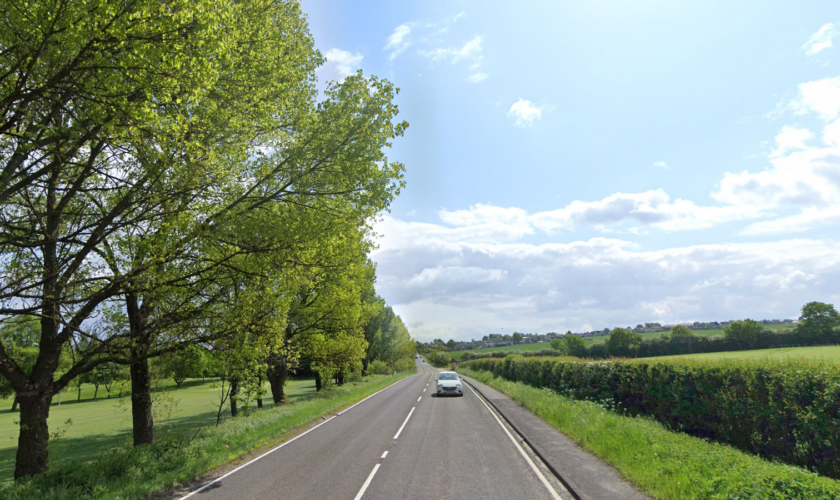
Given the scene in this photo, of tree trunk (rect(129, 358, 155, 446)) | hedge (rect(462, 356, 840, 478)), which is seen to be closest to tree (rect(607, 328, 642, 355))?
hedge (rect(462, 356, 840, 478))

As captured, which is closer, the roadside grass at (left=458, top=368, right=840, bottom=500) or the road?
the roadside grass at (left=458, top=368, right=840, bottom=500)

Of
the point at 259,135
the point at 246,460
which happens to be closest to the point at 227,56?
the point at 259,135

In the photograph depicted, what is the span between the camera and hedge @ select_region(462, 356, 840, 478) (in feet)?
29.2

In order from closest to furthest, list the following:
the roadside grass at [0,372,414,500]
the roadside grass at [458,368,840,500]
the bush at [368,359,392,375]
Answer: the roadside grass at [458,368,840,500], the roadside grass at [0,372,414,500], the bush at [368,359,392,375]

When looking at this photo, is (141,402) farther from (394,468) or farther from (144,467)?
(394,468)

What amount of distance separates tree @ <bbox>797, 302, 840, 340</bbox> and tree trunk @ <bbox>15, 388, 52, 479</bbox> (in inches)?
3213

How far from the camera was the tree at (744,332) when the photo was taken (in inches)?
2354

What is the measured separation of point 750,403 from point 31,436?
1824 cm

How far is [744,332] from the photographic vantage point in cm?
6212

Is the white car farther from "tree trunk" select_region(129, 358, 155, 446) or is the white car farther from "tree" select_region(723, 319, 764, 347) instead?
"tree" select_region(723, 319, 764, 347)

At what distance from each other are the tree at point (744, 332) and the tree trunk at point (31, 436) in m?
77.9

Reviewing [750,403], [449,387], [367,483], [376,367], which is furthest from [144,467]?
[376,367]

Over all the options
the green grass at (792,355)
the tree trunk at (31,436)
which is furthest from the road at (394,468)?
Result: the green grass at (792,355)

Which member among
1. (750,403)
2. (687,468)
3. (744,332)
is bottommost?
(744,332)
